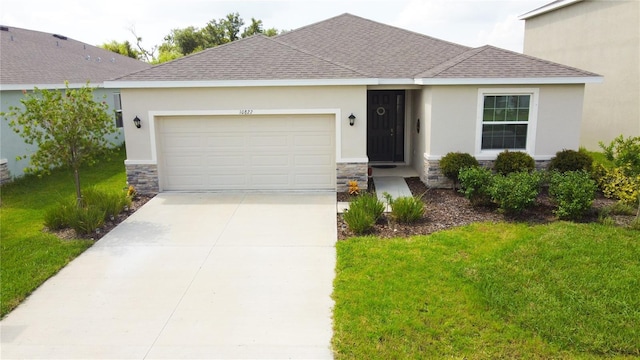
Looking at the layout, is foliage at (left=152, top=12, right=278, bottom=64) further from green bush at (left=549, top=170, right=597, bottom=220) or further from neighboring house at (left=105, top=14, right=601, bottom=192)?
green bush at (left=549, top=170, right=597, bottom=220)

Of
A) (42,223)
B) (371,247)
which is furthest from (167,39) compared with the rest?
(371,247)

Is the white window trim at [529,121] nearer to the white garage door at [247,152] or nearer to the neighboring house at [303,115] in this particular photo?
the neighboring house at [303,115]

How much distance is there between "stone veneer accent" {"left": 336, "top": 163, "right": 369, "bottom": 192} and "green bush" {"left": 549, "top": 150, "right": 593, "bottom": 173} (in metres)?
4.75

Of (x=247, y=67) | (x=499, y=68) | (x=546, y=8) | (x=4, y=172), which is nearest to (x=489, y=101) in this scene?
(x=499, y=68)

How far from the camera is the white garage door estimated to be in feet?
40.4

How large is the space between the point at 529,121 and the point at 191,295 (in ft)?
31.4

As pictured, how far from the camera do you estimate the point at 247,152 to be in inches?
491

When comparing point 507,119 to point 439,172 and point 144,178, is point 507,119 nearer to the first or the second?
point 439,172

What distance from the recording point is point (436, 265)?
24.7 ft

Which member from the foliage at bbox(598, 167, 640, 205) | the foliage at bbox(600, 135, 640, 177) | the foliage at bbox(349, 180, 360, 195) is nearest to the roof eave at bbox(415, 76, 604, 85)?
the foliage at bbox(598, 167, 640, 205)

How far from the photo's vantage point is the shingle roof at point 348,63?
11766 mm

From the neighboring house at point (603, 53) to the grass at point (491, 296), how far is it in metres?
10.4

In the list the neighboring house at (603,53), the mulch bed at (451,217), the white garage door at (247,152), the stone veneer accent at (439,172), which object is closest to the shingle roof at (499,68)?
the stone veneer accent at (439,172)

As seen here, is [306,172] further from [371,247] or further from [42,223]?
[42,223]
